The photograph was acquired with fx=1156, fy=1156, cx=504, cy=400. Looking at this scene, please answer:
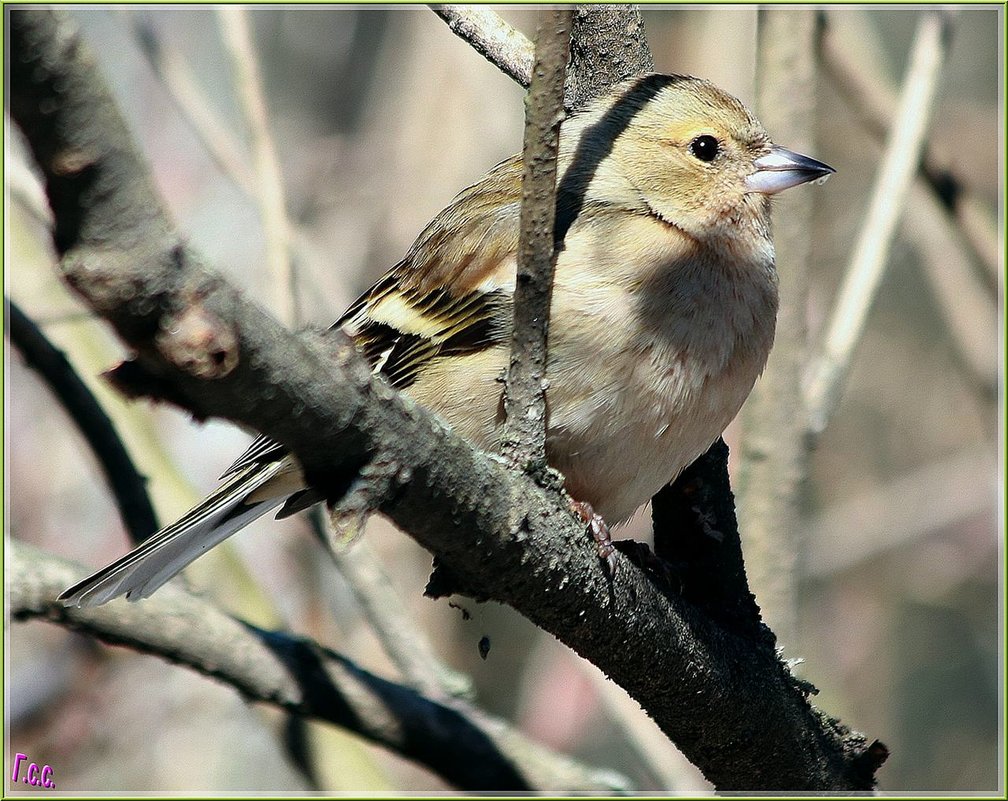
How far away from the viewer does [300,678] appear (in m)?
3.28

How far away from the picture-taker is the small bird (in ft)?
8.73

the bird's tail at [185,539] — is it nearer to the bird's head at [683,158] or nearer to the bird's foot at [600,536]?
the bird's foot at [600,536]

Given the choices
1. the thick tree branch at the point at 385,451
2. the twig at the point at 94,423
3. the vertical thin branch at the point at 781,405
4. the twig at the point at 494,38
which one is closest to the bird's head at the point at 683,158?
the twig at the point at 494,38

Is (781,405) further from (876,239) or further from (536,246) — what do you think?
(536,246)

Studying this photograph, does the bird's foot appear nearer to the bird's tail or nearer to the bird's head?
the bird's tail

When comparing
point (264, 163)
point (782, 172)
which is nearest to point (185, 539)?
point (264, 163)

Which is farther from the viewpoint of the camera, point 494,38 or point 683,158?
point 683,158

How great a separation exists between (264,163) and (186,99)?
0.58 meters

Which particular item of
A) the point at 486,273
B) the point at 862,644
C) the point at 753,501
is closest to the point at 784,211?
the point at 753,501

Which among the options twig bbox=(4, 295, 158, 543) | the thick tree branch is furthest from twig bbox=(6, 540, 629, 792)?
the thick tree branch

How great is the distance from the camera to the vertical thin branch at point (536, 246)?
6.13 feet

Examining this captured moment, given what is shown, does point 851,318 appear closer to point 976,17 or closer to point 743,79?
point 743,79

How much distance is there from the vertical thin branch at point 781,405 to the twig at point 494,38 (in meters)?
1.14

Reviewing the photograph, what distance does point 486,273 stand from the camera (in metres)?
2.98
